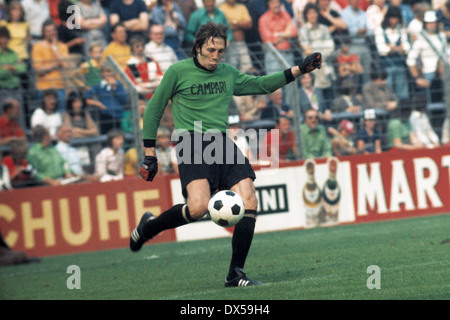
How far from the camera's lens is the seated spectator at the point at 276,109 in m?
13.6

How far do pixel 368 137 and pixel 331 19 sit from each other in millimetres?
3027

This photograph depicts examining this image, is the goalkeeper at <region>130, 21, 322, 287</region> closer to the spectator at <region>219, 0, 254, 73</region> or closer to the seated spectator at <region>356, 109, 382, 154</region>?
the seated spectator at <region>356, 109, 382, 154</region>

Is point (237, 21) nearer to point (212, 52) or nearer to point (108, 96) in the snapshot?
point (108, 96)

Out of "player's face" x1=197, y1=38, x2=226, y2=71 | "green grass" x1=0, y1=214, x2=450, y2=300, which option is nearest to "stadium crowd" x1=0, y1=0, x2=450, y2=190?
"green grass" x1=0, y1=214, x2=450, y2=300

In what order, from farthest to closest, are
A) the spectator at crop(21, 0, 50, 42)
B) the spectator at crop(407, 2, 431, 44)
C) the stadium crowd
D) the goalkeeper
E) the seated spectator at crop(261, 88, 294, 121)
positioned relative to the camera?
the spectator at crop(407, 2, 431, 44)
the spectator at crop(21, 0, 50, 42)
the seated spectator at crop(261, 88, 294, 121)
the stadium crowd
the goalkeeper

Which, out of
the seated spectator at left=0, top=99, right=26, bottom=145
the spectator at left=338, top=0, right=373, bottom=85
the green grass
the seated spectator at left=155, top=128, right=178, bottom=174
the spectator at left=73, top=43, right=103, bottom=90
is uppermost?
the spectator at left=338, top=0, right=373, bottom=85

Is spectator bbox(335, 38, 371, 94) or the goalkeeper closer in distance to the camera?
the goalkeeper

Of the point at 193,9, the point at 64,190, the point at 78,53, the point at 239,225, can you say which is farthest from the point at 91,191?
the point at 239,225

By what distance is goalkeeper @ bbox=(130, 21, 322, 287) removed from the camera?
7.68 meters

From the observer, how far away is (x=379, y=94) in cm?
1449

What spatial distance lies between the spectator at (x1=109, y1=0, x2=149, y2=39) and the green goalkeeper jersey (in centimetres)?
732

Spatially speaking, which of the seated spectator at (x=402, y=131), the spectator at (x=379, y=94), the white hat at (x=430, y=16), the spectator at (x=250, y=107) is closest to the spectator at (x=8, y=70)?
the spectator at (x=250, y=107)

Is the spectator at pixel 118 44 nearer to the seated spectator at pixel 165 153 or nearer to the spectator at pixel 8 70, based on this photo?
the spectator at pixel 8 70

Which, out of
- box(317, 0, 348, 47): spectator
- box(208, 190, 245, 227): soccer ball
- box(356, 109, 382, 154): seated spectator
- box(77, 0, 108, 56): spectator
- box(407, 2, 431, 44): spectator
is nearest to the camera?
box(208, 190, 245, 227): soccer ball
